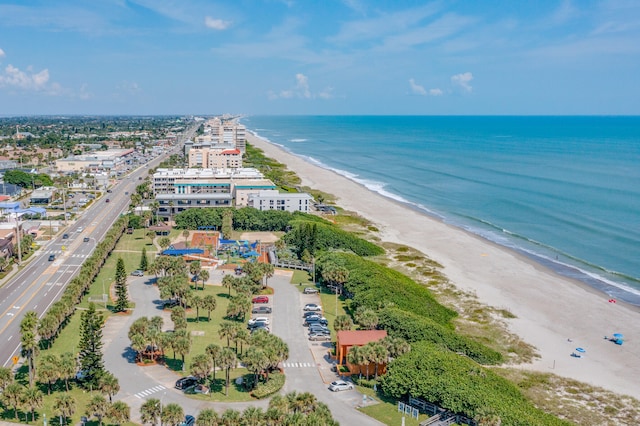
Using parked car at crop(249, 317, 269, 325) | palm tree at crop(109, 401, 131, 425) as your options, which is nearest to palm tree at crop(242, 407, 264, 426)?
palm tree at crop(109, 401, 131, 425)

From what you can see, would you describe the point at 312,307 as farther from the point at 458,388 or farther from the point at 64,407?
the point at 64,407

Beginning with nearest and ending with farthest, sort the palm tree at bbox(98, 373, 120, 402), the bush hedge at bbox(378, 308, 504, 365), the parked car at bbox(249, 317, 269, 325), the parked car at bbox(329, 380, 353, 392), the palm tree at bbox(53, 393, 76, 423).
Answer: the palm tree at bbox(53, 393, 76, 423), the palm tree at bbox(98, 373, 120, 402), the parked car at bbox(329, 380, 353, 392), the bush hedge at bbox(378, 308, 504, 365), the parked car at bbox(249, 317, 269, 325)

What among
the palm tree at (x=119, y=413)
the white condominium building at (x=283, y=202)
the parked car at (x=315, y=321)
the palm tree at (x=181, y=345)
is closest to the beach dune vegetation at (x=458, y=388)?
the parked car at (x=315, y=321)

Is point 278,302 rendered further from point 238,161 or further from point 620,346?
point 238,161

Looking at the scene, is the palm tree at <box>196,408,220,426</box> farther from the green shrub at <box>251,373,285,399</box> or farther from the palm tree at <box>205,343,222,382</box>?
the green shrub at <box>251,373,285,399</box>

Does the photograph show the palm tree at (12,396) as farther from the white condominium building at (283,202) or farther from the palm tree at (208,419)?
the white condominium building at (283,202)

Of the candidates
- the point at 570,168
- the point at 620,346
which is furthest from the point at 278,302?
the point at 570,168
